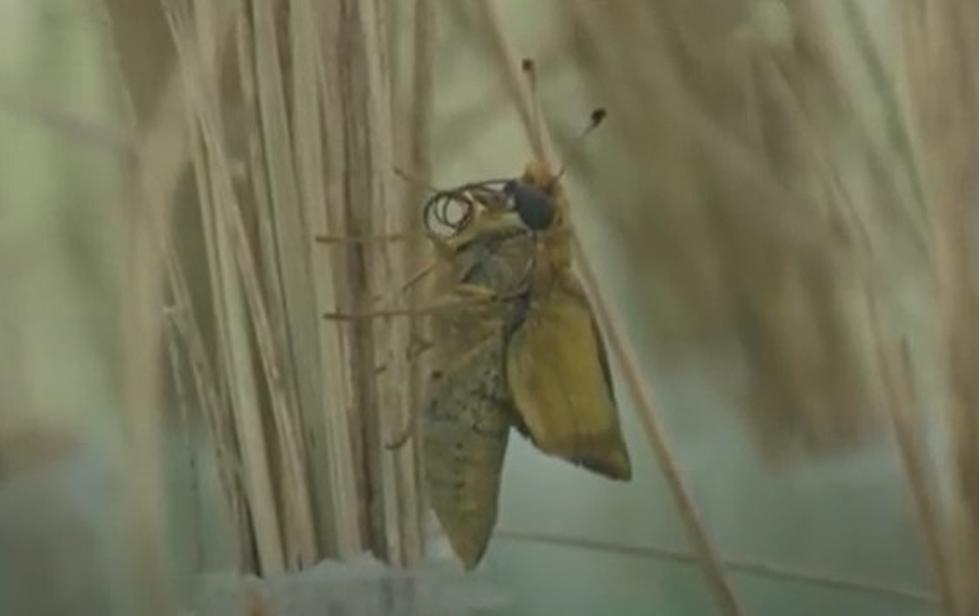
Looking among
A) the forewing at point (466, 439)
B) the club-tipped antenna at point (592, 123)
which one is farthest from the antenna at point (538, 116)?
the forewing at point (466, 439)

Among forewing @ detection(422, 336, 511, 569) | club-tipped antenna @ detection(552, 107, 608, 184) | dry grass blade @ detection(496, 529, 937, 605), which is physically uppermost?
club-tipped antenna @ detection(552, 107, 608, 184)

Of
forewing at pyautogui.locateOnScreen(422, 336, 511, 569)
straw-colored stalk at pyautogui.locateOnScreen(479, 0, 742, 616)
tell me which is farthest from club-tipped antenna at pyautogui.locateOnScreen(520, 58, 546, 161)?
forewing at pyautogui.locateOnScreen(422, 336, 511, 569)

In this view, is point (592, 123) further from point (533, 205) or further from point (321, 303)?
point (321, 303)

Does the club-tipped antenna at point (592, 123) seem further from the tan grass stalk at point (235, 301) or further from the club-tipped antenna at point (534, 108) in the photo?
→ the tan grass stalk at point (235, 301)

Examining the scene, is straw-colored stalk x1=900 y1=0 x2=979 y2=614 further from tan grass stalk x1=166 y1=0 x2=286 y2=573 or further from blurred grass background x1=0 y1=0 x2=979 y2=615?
tan grass stalk x1=166 y1=0 x2=286 y2=573

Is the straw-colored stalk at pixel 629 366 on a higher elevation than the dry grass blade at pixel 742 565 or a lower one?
higher

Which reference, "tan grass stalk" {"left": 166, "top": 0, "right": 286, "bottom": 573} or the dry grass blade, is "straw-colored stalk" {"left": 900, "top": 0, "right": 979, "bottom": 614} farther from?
"tan grass stalk" {"left": 166, "top": 0, "right": 286, "bottom": 573}

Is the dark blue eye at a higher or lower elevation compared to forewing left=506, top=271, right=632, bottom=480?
higher

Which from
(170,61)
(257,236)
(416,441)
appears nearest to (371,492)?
(416,441)
